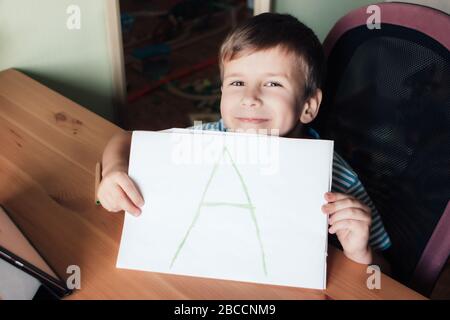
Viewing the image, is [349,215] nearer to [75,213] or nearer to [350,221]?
[350,221]

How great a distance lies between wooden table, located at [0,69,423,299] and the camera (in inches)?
23.6

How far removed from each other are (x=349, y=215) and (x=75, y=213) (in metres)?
0.42

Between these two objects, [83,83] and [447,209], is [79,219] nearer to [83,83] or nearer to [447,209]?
[447,209]

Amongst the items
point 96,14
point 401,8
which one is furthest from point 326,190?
point 96,14

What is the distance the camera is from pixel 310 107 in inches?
34.2

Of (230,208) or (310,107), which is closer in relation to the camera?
(230,208)

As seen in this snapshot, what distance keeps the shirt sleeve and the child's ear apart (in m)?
0.09

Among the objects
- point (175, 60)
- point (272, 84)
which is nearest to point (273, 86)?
point (272, 84)

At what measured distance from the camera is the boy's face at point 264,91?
0.79 meters

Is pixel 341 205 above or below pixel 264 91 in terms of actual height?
below

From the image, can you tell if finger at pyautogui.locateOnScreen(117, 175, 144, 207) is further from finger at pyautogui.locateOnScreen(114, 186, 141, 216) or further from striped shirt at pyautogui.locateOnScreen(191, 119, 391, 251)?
striped shirt at pyautogui.locateOnScreen(191, 119, 391, 251)

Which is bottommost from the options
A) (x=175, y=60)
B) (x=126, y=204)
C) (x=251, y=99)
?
(x=175, y=60)

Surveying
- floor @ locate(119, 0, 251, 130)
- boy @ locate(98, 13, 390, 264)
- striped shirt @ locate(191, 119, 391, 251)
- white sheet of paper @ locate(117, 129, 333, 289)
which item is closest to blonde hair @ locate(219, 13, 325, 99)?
boy @ locate(98, 13, 390, 264)
